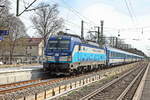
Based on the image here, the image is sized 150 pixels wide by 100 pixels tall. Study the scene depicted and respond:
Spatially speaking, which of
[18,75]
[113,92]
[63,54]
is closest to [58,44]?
[63,54]

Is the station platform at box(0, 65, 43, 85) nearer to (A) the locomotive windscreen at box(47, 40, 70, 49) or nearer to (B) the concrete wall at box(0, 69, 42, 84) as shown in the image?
(B) the concrete wall at box(0, 69, 42, 84)

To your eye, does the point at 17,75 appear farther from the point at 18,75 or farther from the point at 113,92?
the point at 113,92

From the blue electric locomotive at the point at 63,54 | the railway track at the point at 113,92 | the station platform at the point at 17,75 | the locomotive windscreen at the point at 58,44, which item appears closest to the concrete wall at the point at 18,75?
the station platform at the point at 17,75

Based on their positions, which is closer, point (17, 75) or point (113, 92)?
point (113, 92)

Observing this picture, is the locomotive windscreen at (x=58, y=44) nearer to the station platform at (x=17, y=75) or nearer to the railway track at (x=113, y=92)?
the station platform at (x=17, y=75)

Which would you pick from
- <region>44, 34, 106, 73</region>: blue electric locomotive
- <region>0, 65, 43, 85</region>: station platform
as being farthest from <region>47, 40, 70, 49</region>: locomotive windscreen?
<region>0, 65, 43, 85</region>: station platform

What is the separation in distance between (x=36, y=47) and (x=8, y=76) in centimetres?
6506

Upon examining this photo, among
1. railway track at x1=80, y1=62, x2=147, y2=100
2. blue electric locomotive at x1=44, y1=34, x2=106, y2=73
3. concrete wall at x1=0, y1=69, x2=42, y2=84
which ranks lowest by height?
railway track at x1=80, y1=62, x2=147, y2=100

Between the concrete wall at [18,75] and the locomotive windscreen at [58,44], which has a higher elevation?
the locomotive windscreen at [58,44]

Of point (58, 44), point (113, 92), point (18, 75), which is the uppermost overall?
point (58, 44)

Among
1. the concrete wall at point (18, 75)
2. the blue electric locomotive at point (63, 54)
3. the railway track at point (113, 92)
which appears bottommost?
the railway track at point (113, 92)

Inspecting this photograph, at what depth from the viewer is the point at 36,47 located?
8081 centimetres

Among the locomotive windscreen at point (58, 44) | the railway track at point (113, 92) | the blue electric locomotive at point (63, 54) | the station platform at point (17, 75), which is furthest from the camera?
the locomotive windscreen at point (58, 44)

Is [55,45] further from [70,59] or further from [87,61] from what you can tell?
[87,61]
